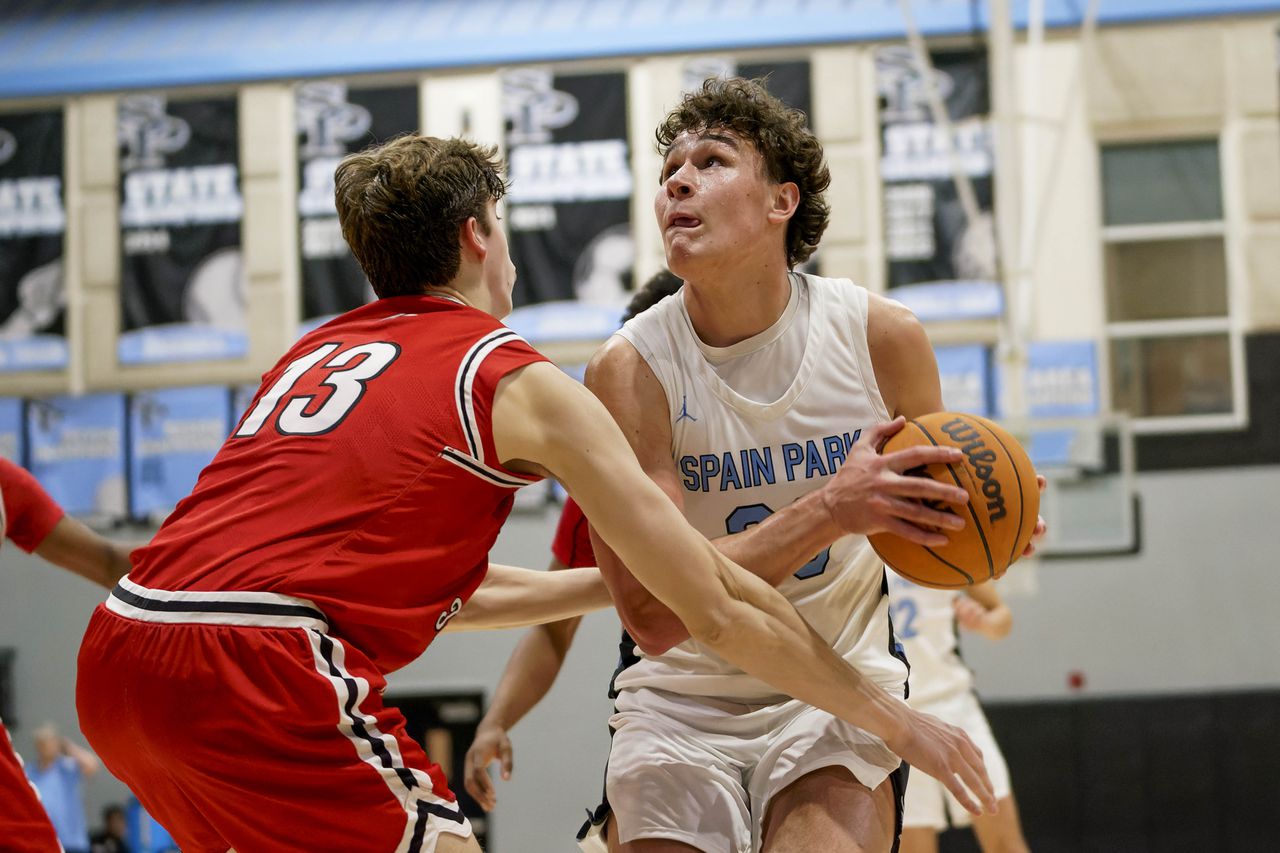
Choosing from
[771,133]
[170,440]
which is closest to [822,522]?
[771,133]

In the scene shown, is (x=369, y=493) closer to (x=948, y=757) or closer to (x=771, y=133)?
(x=948, y=757)

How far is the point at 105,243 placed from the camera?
11.7 metres

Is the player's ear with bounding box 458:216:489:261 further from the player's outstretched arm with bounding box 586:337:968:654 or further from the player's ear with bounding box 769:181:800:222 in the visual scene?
the player's ear with bounding box 769:181:800:222

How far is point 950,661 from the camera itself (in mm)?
6469

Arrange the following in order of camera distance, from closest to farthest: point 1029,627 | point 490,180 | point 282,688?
point 282,688 < point 490,180 < point 1029,627

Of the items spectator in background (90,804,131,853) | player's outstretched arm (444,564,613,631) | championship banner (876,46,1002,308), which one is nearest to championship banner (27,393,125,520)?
spectator in background (90,804,131,853)

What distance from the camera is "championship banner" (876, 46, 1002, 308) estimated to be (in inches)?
426

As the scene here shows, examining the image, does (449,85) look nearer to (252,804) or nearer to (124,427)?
(124,427)

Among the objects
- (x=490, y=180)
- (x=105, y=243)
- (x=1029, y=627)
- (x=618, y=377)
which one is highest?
(x=105, y=243)

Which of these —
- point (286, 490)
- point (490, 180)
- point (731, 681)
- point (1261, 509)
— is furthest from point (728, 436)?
point (1261, 509)

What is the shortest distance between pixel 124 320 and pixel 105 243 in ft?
2.42

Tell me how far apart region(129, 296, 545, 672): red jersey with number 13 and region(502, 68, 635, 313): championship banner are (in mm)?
8684

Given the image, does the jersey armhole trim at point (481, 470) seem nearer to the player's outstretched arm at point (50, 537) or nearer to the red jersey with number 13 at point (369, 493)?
the red jersey with number 13 at point (369, 493)

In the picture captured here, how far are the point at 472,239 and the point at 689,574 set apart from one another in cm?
80
